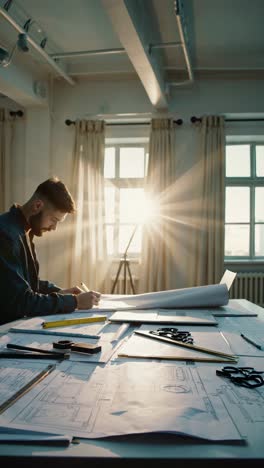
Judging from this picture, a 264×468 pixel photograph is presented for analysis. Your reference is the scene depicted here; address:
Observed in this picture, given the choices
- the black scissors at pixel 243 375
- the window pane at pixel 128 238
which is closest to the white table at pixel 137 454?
the black scissors at pixel 243 375

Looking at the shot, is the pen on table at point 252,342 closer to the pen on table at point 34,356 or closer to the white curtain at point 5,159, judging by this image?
the pen on table at point 34,356

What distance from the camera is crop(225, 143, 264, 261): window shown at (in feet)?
17.5

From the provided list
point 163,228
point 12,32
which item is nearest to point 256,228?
point 163,228

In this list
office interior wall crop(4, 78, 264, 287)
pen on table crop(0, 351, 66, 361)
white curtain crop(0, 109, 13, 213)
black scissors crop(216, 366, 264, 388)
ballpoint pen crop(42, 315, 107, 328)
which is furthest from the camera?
white curtain crop(0, 109, 13, 213)

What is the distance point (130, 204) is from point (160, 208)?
0.59m

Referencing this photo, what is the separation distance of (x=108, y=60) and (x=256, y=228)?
276 cm

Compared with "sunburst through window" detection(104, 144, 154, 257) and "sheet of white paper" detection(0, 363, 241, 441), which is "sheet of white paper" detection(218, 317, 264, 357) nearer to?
"sheet of white paper" detection(0, 363, 241, 441)

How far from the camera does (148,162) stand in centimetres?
502

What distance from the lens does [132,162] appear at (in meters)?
5.54

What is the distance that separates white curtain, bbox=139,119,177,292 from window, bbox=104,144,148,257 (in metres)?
0.37

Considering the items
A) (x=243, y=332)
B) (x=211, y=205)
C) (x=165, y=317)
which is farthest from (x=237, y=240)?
(x=243, y=332)

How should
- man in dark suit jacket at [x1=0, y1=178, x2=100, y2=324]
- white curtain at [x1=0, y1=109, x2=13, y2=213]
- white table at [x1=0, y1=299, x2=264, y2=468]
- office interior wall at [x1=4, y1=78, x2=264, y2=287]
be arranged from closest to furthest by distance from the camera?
white table at [x1=0, y1=299, x2=264, y2=468]
man in dark suit jacket at [x1=0, y1=178, x2=100, y2=324]
office interior wall at [x1=4, y1=78, x2=264, y2=287]
white curtain at [x1=0, y1=109, x2=13, y2=213]

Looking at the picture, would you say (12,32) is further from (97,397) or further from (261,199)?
(97,397)

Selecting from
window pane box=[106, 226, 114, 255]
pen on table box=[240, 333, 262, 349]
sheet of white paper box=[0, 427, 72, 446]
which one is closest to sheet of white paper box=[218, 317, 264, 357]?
pen on table box=[240, 333, 262, 349]
